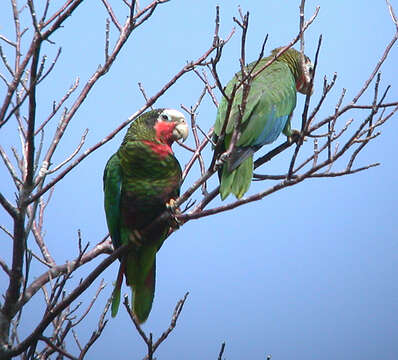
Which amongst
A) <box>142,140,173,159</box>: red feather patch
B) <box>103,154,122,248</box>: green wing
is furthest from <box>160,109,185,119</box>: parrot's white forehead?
<box>103,154,122,248</box>: green wing

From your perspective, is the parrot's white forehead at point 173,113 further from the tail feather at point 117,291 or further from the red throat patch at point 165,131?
the tail feather at point 117,291

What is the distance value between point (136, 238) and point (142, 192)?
17cm

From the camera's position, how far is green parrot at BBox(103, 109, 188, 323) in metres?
1.89

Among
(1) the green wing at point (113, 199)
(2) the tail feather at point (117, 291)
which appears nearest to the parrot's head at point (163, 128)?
(1) the green wing at point (113, 199)

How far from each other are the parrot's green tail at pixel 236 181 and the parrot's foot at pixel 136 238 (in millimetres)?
375

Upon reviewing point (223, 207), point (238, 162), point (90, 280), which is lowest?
point (90, 280)

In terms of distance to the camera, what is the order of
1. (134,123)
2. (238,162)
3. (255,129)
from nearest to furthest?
(238,162) < (255,129) < (134,123)

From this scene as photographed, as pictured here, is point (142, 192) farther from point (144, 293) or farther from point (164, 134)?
point (144, 293)

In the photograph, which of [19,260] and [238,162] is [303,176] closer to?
[238,162]

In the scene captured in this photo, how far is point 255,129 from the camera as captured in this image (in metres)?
1.92

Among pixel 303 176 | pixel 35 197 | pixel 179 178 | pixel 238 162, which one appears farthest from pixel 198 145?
pixel 35 197

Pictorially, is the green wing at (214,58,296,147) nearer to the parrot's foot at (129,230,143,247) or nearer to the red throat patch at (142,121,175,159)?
the red throat patch at (142,121,175,159)

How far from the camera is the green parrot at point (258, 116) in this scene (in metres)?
1.75

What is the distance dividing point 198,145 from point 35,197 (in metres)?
0.84
